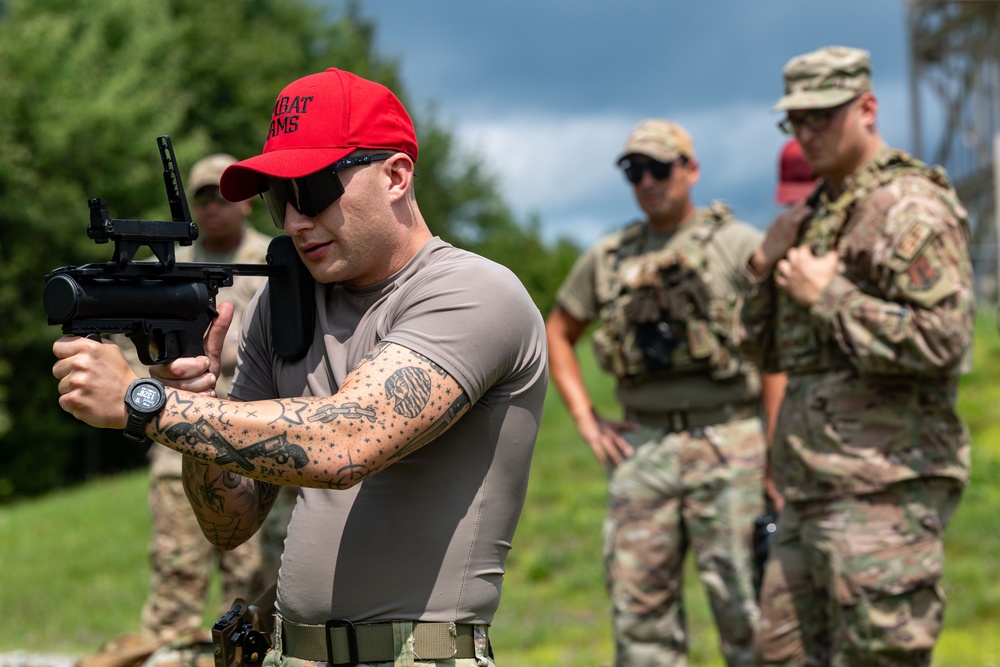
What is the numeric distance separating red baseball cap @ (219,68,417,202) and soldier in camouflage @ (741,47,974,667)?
214cm

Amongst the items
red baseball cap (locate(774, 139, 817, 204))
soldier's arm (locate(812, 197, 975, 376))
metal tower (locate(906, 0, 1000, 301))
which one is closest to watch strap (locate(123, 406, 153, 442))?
soldier's arm (locate(812, 197, 975, 376))

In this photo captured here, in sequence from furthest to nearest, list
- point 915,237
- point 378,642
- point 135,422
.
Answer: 1. point 915,237
2. point 378,642
3. point 135,422

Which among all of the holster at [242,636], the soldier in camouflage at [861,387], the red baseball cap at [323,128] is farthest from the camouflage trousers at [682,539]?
the red baseball cap at [323,128]

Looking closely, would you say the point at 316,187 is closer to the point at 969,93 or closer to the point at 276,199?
the point at 276,199

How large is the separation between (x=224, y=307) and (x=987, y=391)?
10.7m

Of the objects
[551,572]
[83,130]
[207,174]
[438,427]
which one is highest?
[83,130]

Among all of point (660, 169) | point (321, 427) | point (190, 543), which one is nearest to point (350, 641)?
point (321, 427)

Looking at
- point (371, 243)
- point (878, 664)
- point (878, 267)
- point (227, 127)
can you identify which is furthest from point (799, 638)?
point (227, 127)

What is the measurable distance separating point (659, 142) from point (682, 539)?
1917mm

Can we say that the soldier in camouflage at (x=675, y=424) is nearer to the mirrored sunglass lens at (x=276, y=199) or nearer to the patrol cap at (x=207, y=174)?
the patrol cap at (x=207, y=174)

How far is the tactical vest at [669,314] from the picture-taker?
5.49 metres

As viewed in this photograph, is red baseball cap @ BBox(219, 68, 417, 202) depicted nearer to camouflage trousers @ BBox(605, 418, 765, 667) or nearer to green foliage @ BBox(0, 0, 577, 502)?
camouflage trousers @ BBox(605, 418, 765, 667)

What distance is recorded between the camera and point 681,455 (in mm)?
5520

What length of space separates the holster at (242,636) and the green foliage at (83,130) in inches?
939
